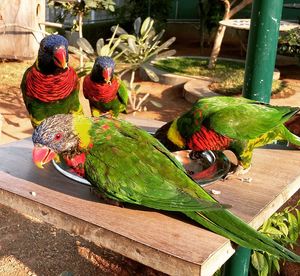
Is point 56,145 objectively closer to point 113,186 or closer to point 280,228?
point 113,186

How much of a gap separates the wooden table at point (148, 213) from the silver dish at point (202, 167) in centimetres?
2

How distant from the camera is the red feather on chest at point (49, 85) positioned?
173 cm

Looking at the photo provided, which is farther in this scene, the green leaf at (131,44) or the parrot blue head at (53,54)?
the green leaf at (131,44)

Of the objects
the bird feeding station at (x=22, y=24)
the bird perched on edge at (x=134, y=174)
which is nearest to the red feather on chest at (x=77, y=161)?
the bird perched on edge at (x=134, y=174)

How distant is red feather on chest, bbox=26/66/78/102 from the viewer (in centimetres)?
173

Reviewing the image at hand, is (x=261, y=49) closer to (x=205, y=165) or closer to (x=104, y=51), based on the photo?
(x=205, y=165)

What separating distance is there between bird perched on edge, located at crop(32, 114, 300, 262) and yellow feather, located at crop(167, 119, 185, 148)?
9.2 inches

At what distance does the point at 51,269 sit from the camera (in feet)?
7.24

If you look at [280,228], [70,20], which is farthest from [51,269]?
[70,20]

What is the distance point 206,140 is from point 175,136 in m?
0.10

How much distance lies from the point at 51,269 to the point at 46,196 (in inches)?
48.8

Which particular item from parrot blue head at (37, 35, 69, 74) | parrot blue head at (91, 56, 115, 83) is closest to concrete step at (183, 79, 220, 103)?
parrot blue head at (91, 56, 115, 83)

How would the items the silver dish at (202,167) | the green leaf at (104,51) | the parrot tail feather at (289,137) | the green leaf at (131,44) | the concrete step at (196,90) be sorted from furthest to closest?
the concrete step at (196,90) → the green leaf at (131,44) → the green leaf at (104,51) → the parrot tail feather at (289,137) → the silver dish at (202,167)

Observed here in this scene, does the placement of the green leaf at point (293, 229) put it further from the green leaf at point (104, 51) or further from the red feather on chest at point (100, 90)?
the green leaf at point (104, 51)
